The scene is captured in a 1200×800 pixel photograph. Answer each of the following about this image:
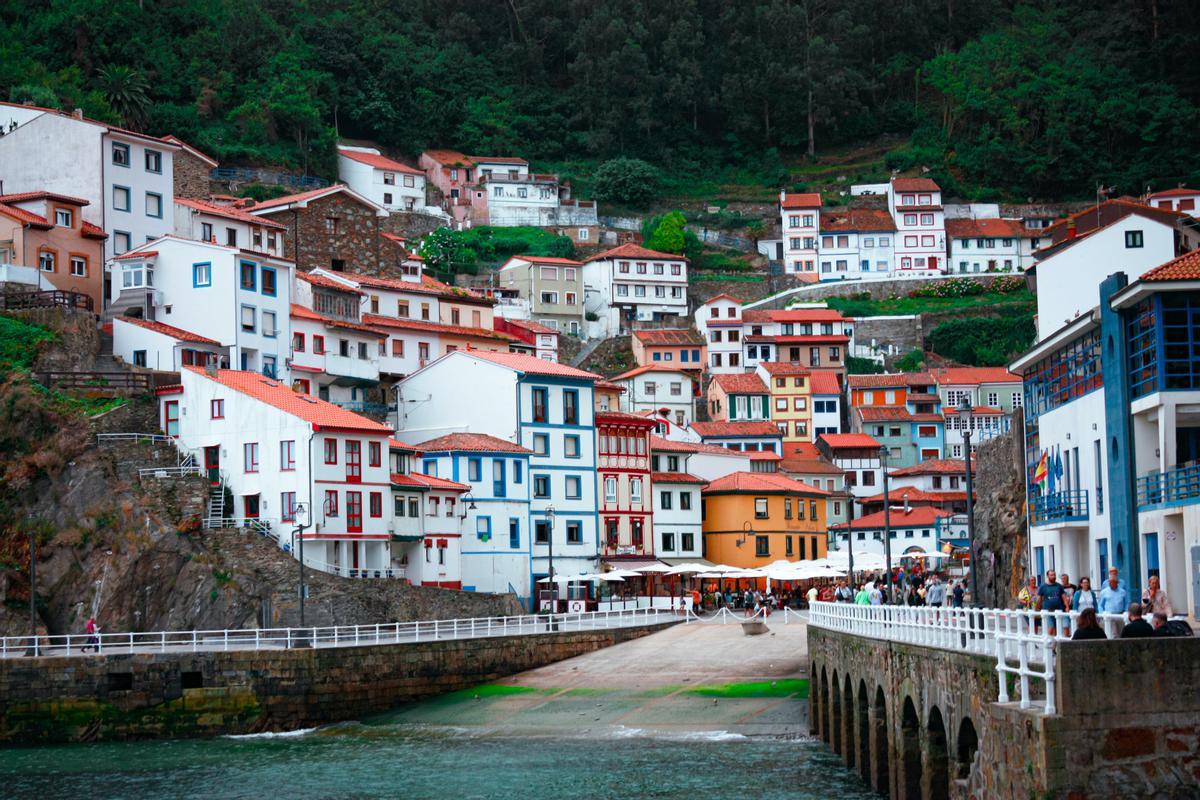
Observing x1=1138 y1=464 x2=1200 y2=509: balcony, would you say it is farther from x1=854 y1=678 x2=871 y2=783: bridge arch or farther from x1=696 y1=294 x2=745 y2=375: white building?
x1=696 y1=294 x2=745 y2=375: white building

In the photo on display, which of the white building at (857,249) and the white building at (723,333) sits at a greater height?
the white building at (857,249)

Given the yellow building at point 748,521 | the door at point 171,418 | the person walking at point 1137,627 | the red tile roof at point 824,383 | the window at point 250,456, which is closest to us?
the person walking at point 1137,627

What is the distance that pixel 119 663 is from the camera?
5388 centimetres

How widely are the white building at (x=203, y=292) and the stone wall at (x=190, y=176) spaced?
26.8 m

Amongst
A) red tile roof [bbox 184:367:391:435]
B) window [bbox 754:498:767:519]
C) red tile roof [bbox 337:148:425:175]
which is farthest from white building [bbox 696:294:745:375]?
red tile roof [bbox 184:367:391:435]

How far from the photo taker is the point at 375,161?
463 ft

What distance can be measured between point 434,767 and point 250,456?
2462 centimetres

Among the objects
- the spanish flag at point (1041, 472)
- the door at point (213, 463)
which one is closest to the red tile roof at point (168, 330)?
the door at point (213, 463)

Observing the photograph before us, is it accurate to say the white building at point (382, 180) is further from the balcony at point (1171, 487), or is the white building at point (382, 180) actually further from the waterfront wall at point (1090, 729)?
the waterfront wall at point (1090, 729)

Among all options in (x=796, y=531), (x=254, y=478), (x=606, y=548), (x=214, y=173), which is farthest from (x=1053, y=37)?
(x=254, y=478)

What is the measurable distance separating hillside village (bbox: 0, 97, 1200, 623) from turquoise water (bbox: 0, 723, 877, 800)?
856cm

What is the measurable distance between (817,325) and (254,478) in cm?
6513

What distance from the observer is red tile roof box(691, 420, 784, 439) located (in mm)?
108562

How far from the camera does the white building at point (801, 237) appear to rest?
142 meters
